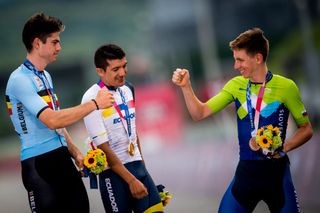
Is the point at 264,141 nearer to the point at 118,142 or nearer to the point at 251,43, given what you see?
the point at 251,43

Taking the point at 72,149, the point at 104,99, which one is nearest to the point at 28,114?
the point at 72,149

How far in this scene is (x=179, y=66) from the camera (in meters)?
35.5

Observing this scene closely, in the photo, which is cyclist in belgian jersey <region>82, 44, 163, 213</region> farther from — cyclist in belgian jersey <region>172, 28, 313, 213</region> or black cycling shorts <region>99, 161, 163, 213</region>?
cyclist in belgian jersey <region>172, 28, 313, 213</region>

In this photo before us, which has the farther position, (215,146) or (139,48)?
(139,48)

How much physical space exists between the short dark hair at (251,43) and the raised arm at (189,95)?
19.5 inches

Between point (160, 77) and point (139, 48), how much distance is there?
2.72 meters

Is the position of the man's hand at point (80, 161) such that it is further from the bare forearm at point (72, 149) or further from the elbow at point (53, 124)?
the elbow at point (53, 124)

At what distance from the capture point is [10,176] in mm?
22656

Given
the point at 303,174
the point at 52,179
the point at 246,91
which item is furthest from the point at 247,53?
the point at 303,174

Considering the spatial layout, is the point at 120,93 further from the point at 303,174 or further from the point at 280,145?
the point at 303,174

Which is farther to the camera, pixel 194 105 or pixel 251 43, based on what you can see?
pixel 194 105

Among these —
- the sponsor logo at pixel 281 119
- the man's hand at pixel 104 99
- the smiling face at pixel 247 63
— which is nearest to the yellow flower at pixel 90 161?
the man's hand at pixel 104 99

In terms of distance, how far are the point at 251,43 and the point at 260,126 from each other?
2.34ft

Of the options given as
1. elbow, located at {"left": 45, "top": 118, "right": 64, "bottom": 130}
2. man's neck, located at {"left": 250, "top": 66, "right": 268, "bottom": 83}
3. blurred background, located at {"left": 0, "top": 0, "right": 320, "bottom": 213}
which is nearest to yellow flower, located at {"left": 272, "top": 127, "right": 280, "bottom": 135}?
man's neck, located at {"left": 250, "top": 66, "right": 268, "bottom": 83}
